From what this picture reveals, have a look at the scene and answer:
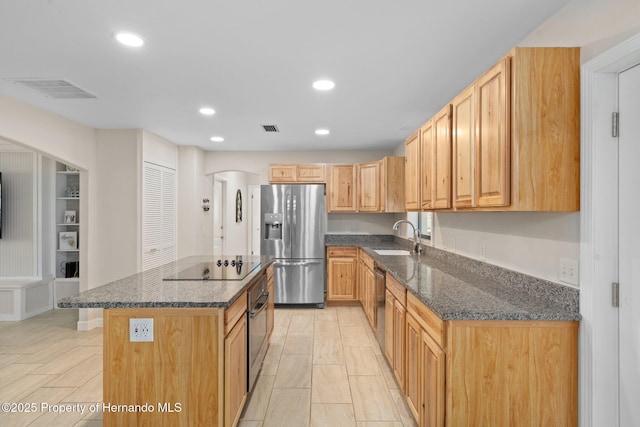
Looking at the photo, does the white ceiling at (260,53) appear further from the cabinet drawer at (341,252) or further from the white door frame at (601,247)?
the cabinet drawer at (341,252)

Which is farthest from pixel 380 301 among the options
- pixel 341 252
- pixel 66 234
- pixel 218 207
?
pixel 66 234

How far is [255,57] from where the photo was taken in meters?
2.42

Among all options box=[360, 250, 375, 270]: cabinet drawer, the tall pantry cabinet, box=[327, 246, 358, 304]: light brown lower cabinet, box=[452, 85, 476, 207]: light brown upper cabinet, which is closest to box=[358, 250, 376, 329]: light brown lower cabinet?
box=[360, 250, 375, 270]: cabinet drawer

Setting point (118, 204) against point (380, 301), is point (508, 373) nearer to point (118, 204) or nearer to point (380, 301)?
→ point (380, 301)

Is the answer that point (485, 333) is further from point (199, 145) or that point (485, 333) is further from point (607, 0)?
point (199, 145)

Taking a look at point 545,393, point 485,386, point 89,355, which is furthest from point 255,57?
point 89,355

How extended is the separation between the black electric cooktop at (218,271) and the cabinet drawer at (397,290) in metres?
1.14

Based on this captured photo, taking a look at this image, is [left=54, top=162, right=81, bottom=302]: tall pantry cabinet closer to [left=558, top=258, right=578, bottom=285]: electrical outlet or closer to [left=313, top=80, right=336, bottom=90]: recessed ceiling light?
[left=313, top=80, right=336, bottom=90]: recessed ceiling light

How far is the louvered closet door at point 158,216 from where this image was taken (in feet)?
15.2

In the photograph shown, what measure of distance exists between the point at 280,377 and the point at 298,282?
7.33 feet

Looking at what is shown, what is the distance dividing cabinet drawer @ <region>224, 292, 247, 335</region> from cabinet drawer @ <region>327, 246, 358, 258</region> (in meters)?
3.00

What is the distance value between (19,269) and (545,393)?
A: 6142 mm

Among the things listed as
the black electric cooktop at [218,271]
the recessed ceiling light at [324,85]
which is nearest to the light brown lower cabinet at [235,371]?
the black electric cooktop at [218,271]

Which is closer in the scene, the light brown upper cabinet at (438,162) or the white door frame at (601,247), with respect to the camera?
the white door frame at (601,247)
